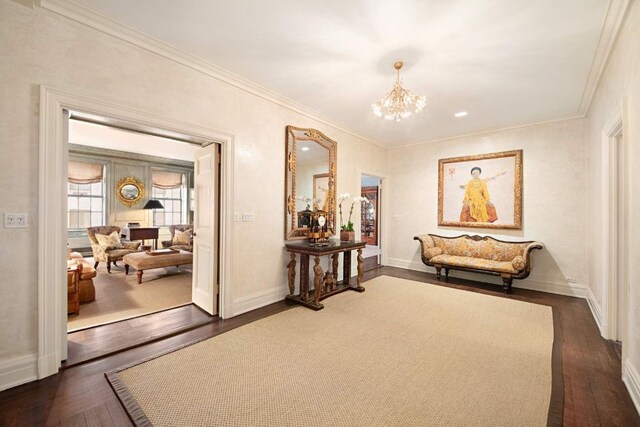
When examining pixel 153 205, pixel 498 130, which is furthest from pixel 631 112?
pixel 153 205

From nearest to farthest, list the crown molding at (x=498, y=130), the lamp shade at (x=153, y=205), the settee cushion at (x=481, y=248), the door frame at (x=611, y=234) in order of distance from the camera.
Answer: the door frame at (x=611, y=234) < the crown molding at (x=498, y=130) < the settee cushion at (x=481, y=248) < the lamp shade at (x=153, y=205)

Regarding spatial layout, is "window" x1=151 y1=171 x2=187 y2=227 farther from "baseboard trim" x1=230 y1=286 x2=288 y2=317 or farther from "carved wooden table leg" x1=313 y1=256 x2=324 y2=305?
"carved wooden table leg" x1=313 y1=256 x2=324 y2=305

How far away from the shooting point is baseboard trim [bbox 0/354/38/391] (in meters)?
1.87

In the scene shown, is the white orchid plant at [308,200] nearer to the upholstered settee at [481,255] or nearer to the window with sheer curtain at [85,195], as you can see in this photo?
the upholstered settee at [481,255]

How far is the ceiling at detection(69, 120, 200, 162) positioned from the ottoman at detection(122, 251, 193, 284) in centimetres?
205

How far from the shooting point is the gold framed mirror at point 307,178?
3887mm

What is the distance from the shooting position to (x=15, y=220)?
6.35ft

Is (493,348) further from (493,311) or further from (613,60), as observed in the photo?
(613,60)

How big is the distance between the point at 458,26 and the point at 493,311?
10.5 feet

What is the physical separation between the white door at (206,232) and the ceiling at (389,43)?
1156 mm

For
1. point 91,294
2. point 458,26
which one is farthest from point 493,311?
point 91,294

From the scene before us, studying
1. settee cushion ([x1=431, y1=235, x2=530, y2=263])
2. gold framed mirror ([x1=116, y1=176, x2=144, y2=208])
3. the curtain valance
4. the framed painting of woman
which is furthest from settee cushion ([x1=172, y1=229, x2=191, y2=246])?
the framed painting of woman

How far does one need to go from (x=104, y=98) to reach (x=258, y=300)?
102 inches

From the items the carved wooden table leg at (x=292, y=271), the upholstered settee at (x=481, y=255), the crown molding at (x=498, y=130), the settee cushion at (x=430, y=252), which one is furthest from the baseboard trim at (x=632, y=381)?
the crown molding at (x=498, y=130)
